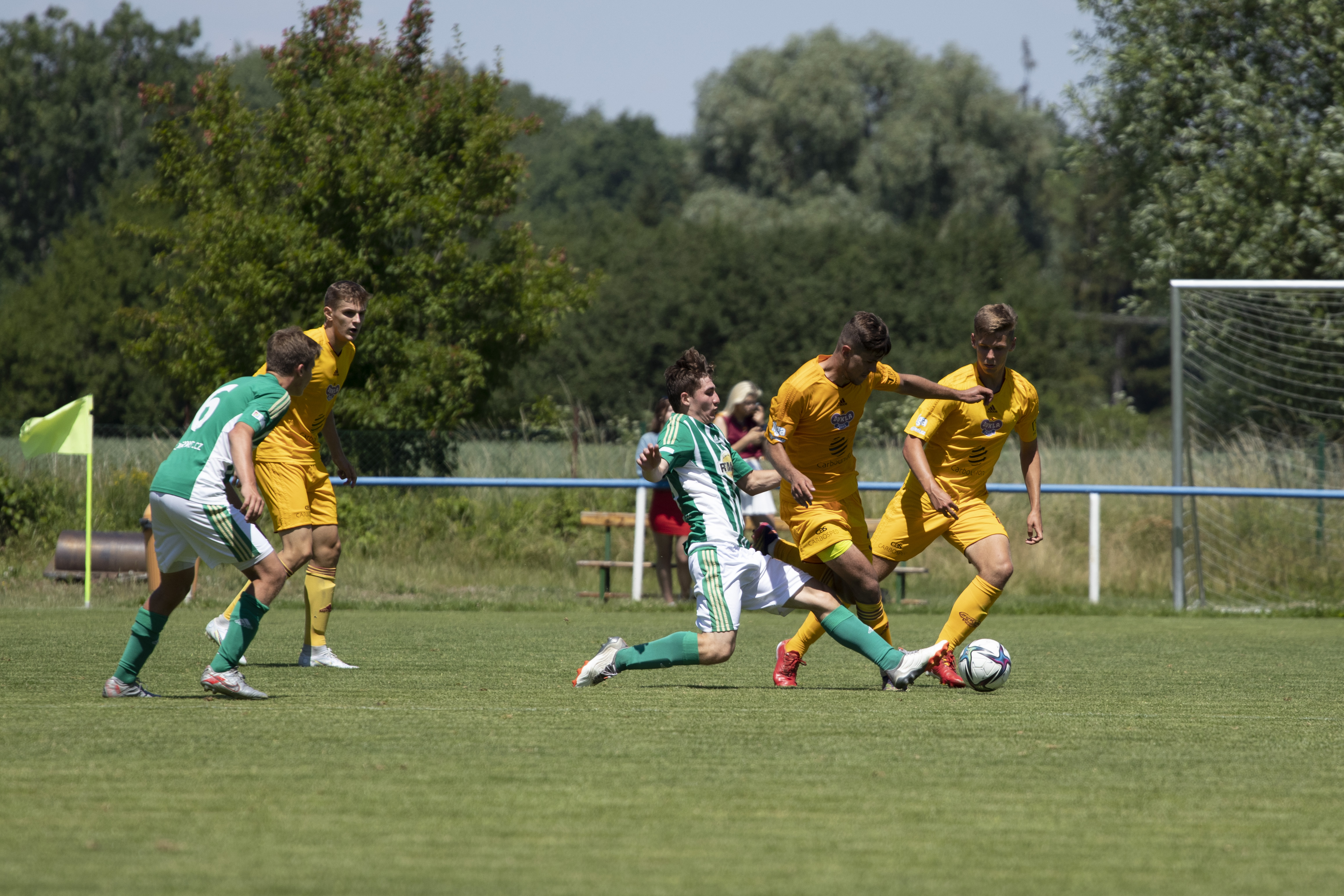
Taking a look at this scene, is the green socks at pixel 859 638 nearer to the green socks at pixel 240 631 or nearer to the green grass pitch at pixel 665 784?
the green grass pitch at pixel 665 784

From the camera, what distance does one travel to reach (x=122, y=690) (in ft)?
20.7

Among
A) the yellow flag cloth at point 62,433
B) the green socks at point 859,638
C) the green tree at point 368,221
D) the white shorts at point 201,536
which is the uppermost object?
the green tree at point 368,221

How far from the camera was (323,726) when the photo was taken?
5.42m

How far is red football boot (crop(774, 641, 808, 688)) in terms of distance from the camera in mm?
7000

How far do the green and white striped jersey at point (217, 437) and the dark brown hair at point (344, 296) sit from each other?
1.22 metres

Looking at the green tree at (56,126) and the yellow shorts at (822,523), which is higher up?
the green tree at (56,126)

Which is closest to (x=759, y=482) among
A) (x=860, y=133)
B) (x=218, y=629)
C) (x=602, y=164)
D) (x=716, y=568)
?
(x=716, y=568)

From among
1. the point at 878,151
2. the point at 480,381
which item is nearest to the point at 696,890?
the point at 480,381

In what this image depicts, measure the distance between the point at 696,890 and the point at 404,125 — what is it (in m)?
16.6

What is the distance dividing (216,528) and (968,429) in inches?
147

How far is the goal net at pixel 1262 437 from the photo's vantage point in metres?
14.0

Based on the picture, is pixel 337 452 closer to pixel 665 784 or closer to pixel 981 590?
pixel 981 590

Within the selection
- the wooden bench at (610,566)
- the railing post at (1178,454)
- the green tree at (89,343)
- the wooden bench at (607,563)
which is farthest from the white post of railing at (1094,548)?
the green tree at (89,343)

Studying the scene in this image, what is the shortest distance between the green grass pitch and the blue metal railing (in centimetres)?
520
